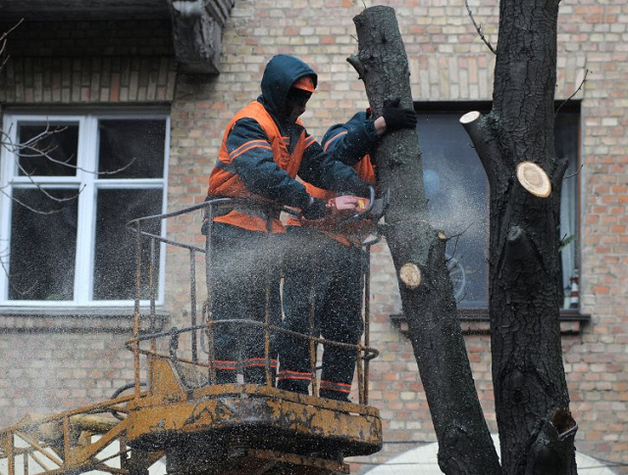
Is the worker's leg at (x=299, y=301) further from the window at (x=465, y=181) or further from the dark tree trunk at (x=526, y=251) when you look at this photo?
the window at (x=465, y=181)

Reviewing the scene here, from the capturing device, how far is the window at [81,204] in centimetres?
1070

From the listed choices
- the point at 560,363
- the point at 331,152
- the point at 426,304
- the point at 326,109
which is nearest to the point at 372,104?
the point at 331,152

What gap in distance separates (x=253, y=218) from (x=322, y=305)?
60 centimetres

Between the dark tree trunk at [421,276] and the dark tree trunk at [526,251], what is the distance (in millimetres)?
147

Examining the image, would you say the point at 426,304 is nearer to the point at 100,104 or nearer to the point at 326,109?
the point at 326,109

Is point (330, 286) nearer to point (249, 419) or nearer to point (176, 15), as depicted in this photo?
point (249, 419)

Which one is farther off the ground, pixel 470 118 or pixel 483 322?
pixel 470 118

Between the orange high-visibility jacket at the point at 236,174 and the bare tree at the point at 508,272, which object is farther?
the orange high-visibility jacket at the point at 236,174

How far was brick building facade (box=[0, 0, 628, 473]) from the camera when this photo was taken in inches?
390

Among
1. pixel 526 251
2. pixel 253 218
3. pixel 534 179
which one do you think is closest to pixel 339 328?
pixel 253 218

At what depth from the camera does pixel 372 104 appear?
6.11 meters

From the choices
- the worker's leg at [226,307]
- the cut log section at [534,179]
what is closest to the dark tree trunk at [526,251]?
the cut log section at [534,179]

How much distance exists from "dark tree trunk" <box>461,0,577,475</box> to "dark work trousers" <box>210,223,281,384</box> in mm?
1041

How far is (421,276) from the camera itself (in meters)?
5.67
